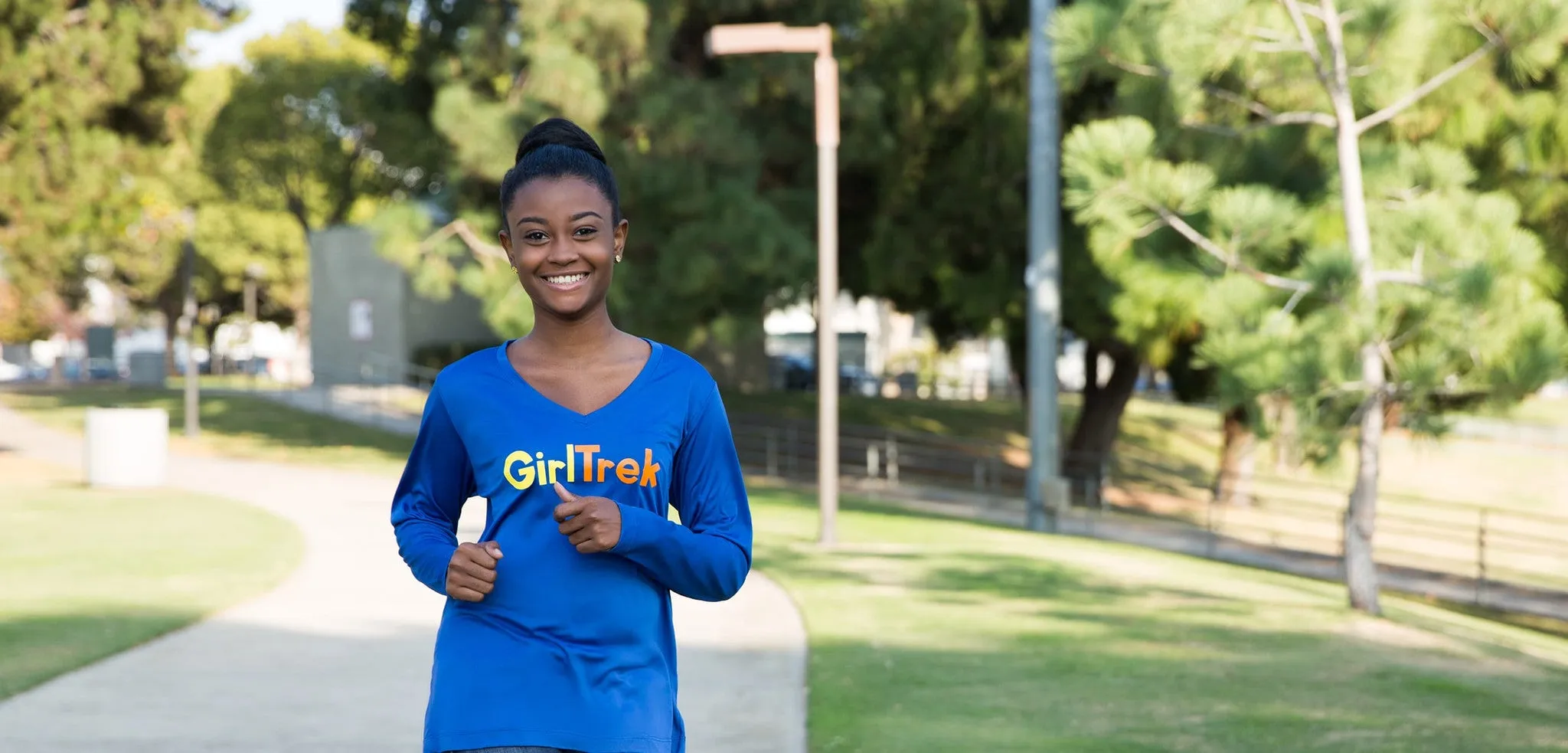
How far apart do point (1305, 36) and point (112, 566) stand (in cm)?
896

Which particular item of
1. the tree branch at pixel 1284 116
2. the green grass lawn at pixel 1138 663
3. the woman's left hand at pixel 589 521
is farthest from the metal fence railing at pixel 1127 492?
the woman's left hand at pixel 589 521

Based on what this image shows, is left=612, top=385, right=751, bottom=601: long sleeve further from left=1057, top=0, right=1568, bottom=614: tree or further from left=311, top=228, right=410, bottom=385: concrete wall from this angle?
left=311, top=228, right=410, bottom=385: concrete wall

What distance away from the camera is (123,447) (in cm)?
1817

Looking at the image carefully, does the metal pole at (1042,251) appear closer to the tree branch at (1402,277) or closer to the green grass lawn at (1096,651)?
the green grass lawn at (1096,651)

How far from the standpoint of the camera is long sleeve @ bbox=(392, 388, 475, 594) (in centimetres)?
276

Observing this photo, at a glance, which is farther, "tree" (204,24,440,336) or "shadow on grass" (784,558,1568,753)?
"tree" (204,24,440,336)

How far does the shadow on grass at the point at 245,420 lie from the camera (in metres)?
27.2

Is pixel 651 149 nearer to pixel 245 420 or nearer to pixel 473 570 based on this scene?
pixel 245 420

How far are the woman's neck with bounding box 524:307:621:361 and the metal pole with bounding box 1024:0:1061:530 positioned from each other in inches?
582

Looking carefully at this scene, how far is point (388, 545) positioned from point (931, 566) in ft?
14.5

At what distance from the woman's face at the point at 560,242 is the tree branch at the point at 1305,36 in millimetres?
8834

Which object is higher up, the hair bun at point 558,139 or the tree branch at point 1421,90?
the tree branch at point 1421,90

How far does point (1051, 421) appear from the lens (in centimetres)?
1773

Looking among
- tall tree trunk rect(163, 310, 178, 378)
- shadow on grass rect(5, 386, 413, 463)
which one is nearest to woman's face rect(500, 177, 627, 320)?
shadow on grass rect(5, 386, 413, 463)
